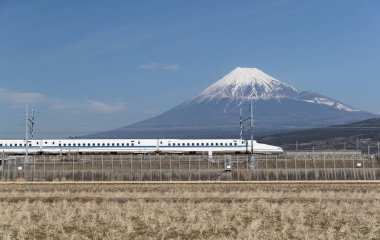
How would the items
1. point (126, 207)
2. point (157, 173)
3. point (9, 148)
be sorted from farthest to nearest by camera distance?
point (9, 148) → point (157, 173) → point (126, 207)

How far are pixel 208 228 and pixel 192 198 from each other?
10.8 meters

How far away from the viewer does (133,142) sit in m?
106

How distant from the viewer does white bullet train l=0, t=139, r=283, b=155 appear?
341ft

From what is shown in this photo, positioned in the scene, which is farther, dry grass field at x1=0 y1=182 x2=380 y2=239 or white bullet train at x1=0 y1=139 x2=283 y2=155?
white bullet train at x1=0 y1=139 x2=283 y2=155

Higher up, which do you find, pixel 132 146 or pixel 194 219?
pixel 132 146

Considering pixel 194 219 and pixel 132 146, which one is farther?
pixel 132 146

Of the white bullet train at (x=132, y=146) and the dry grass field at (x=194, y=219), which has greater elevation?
the white bullet train at (x=132, y=146)

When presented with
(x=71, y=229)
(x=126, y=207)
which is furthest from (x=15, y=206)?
(x=71, y=229)

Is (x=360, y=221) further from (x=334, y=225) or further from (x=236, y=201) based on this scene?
(x=236, y=201)

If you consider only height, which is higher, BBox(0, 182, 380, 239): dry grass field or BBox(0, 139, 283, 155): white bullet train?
BBox(0, 139, 283, 155): white bullet train

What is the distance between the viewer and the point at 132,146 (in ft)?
346

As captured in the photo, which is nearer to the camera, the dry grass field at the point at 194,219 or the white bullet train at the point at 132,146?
the dry grass field at the point at 194,219

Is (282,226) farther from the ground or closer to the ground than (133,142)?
closer to the ground

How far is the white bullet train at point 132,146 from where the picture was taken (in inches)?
4094
